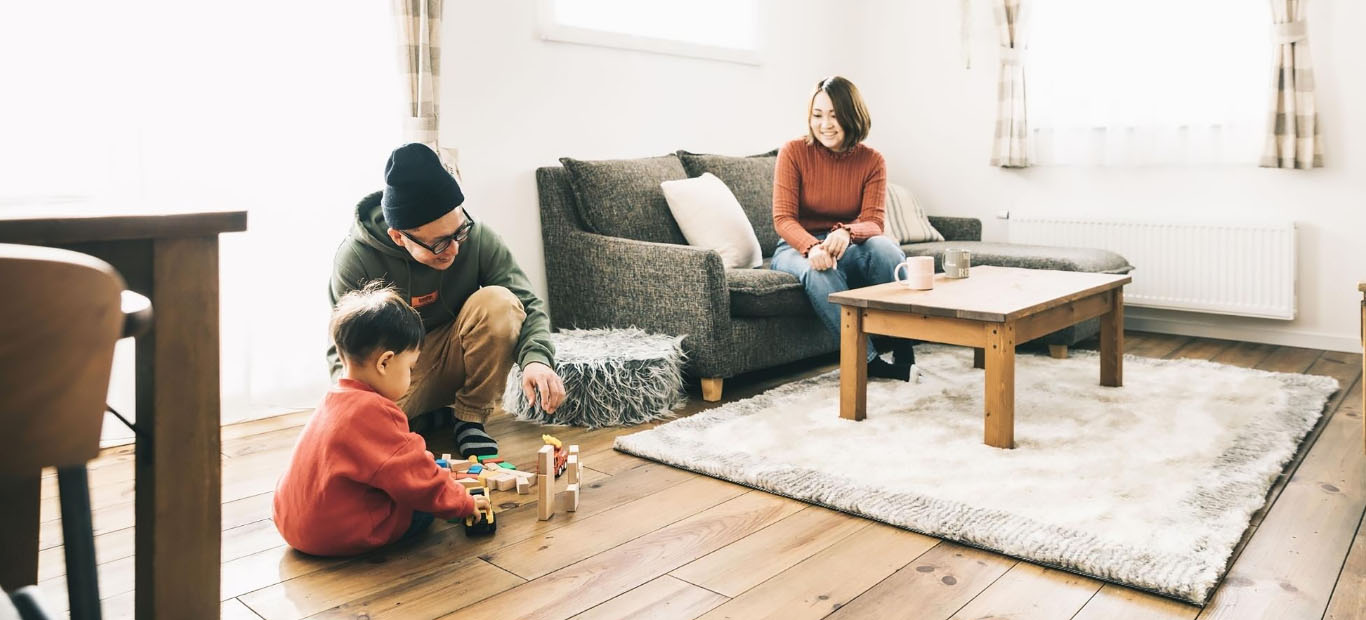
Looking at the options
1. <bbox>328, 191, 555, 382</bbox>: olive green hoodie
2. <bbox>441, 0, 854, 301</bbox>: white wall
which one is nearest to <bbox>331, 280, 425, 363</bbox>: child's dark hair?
<bbox>328, 191, 555, 382</bbox>: olive green hoodie

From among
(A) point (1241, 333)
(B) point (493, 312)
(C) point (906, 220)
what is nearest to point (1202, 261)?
(A) point (1241, 333)

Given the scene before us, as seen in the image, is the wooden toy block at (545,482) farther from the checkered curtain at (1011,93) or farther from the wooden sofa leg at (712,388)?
the checkered curtain at (1011,93)

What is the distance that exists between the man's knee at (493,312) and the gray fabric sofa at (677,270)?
2.44 feet

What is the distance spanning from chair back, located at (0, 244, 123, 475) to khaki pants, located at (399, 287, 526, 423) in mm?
1673

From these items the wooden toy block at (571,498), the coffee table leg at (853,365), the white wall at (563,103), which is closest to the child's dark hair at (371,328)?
the wooden toy block at (571,498)

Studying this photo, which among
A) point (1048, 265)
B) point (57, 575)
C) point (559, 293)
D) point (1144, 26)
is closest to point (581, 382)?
point (559, 293)

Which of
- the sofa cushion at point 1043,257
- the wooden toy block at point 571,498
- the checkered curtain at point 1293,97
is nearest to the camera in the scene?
the wooden toy block at point 571,498

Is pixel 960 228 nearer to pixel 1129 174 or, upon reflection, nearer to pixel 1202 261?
pixel 1129 174

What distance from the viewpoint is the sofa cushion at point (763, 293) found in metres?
3.18

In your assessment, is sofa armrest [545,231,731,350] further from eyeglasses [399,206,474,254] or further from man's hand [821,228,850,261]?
eyeglasses [399,206,474,254]

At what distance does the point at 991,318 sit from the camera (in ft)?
8.00

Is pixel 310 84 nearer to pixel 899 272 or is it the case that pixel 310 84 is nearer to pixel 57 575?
pixel 57 575

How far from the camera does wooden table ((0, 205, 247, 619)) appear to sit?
1.29m

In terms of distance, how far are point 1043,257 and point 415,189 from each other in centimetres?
247
